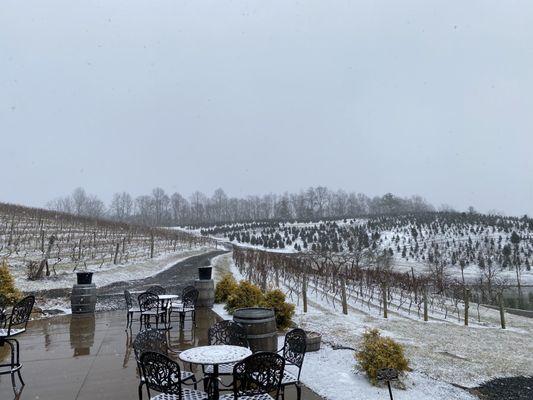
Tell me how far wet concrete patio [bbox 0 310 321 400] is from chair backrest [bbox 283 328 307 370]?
50 cm

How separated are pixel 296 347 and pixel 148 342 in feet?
5.29

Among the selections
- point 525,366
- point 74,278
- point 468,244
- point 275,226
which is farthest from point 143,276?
point 275,226

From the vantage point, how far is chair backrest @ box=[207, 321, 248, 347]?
4887 millimetres

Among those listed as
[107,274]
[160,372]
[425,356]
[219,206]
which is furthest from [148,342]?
[219,206]

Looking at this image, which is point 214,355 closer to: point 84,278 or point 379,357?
point 379,357

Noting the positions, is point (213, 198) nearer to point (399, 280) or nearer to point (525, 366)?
point (399, 280)

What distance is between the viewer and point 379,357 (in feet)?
18.4

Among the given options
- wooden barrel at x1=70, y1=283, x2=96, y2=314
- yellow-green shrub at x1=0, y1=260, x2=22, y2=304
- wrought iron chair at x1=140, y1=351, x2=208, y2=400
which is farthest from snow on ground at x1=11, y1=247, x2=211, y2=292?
wrought iron chair at x1=140, y1=351, x2=208, y2=400

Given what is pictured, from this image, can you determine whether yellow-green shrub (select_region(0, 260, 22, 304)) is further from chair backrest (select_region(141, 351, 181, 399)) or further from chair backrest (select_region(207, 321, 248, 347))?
chair backrest (select_region(141, 351, 181, 399))

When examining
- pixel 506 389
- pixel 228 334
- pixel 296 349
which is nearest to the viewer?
pixel 296 349

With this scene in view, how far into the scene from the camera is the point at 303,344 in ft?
15.0

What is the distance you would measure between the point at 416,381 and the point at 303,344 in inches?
95.8

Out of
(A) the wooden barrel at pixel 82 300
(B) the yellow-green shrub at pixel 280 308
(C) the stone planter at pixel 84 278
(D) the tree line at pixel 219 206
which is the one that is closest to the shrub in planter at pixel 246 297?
(B) the yellow-green shrub at pixel 280 308

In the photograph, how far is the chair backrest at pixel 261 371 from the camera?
3574 mm
